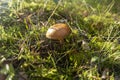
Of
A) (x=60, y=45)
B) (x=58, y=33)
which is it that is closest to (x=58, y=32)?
(x=58, y=33)

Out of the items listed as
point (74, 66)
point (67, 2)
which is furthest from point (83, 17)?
point (74, 66)

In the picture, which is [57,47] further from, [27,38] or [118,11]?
[118,11]

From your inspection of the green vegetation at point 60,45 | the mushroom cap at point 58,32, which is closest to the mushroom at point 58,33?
the mushroom cap at point 58,32

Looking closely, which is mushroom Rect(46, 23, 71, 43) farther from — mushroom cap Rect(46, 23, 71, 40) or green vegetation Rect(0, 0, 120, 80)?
green vegetation Rect(0, 0, 120, 80)

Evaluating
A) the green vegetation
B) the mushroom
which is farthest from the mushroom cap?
the green vegetation

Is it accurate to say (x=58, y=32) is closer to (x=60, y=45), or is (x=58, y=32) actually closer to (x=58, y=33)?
(x=58, y=33)

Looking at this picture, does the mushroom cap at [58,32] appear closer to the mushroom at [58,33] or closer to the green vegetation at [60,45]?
the mushroom at [58,33]

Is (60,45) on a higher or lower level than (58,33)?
lower

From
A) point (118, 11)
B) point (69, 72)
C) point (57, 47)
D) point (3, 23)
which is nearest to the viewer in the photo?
point (69, 72)
